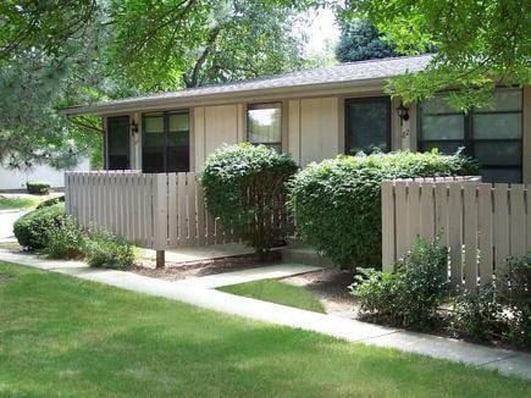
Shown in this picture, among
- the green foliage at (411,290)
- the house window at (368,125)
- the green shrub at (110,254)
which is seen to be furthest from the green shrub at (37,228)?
the green foliage at (411,290)

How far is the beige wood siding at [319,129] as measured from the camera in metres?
12.8

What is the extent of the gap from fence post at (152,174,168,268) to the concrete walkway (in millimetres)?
837

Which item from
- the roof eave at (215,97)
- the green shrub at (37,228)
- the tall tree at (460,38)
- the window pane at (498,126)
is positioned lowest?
the green shrub at (37,228)

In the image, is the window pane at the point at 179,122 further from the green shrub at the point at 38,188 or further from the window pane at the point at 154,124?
the green shrub at the point at 38,188

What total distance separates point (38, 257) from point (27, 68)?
328cm

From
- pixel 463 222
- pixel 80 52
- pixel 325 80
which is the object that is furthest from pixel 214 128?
pixel 463 222

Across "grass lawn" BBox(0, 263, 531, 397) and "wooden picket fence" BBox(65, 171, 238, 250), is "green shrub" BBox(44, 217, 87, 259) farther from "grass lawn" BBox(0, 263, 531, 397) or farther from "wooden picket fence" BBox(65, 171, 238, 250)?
"grass lawn" BBox(0, 263, 531, 397)

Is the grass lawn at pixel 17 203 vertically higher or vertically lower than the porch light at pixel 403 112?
lower

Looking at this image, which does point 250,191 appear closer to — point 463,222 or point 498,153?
point 498,153

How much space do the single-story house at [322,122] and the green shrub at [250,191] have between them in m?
1.56

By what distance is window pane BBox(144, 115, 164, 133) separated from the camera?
1619cm

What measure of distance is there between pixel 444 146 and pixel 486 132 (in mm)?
725

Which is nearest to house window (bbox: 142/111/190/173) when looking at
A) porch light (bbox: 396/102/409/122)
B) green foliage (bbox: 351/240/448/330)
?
porch light (bbox: 396/102/409/122)

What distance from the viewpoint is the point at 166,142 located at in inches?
632
